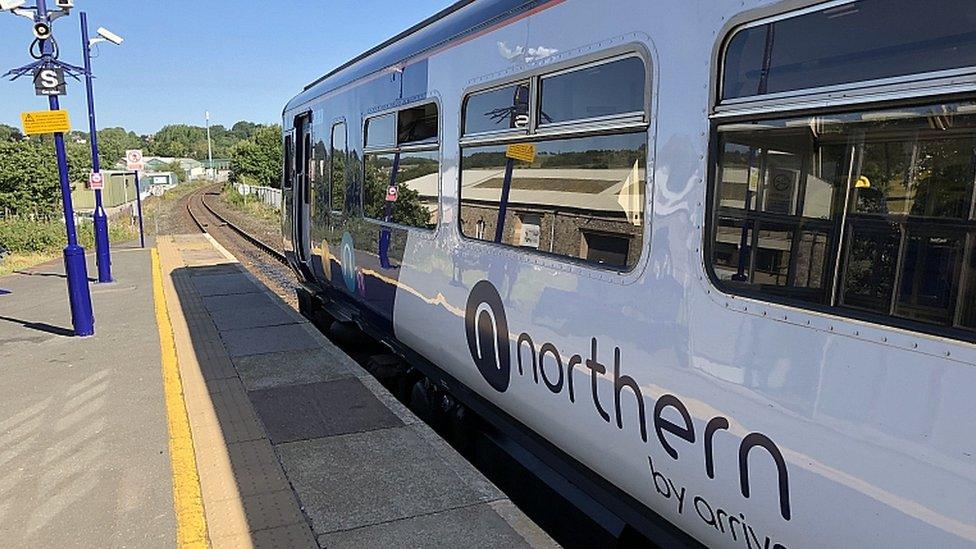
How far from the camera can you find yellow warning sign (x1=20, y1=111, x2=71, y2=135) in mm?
7359

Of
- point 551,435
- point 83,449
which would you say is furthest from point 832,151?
point 83,449

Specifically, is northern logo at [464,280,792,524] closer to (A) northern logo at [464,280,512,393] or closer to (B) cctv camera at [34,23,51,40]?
(A) northern logo at [464,280,512,393]

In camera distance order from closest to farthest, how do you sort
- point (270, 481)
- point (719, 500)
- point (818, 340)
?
point (818, 340) < point (719, 500) < point (270, 481)

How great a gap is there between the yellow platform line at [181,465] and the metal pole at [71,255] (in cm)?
127

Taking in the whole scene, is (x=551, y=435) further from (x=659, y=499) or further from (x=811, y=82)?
(x=811, y=82)

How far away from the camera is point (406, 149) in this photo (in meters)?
5.03

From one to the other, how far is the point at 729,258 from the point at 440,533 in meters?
2.07

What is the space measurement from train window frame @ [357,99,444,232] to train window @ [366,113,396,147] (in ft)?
0.05

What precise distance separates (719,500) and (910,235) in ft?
3.62

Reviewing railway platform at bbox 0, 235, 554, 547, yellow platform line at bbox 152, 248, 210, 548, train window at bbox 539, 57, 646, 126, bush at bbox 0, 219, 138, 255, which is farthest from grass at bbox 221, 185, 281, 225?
train window at bbox 539, 57, 646, 126

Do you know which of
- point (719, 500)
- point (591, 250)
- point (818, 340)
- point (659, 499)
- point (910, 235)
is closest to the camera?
point (910, 235)

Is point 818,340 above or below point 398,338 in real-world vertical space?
above

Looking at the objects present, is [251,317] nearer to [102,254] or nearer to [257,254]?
[102,254]

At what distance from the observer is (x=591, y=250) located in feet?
9.98
